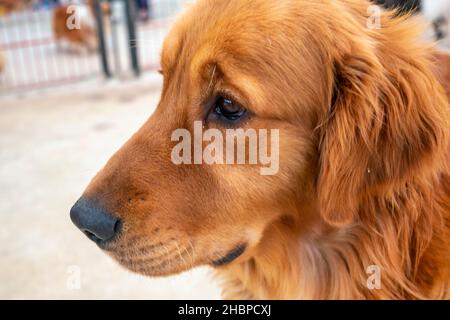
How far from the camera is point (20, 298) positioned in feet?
12.2

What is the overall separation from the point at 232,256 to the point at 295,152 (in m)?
0.57

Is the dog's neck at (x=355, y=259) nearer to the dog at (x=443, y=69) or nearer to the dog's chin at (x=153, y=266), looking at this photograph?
the dog's chin at (x=153, y=266)

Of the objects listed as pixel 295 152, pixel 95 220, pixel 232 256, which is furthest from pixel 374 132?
pixel 95 220

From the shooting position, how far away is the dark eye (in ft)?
6.60

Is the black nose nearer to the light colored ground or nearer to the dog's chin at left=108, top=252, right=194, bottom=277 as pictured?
the dog's chin at left=108, top=252, right=194, bottom=277

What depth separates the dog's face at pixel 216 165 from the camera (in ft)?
6.61

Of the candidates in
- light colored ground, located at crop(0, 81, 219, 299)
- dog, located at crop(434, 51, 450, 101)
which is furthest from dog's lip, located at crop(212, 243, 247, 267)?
dog, located at crop(434, 51, 450, 101)

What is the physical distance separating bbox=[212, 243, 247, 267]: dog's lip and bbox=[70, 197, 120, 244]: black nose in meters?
0.52

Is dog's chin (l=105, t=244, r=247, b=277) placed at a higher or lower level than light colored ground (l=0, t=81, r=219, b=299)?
higher

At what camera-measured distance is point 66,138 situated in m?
6.42

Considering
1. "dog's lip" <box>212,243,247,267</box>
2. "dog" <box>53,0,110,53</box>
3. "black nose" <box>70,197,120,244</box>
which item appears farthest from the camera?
"dog" <box>53,0,110,53</box>

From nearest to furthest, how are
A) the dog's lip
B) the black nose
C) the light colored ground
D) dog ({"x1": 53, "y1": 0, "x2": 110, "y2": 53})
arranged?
1. the black nose
2. the dog's lip
3. the light colored ground
4. dog ({"x1": 53, "y1": 0, "x2": 110, "y2": 53})

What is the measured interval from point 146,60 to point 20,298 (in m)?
6.82

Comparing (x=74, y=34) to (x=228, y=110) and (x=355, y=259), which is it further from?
(x=355, y=259)
